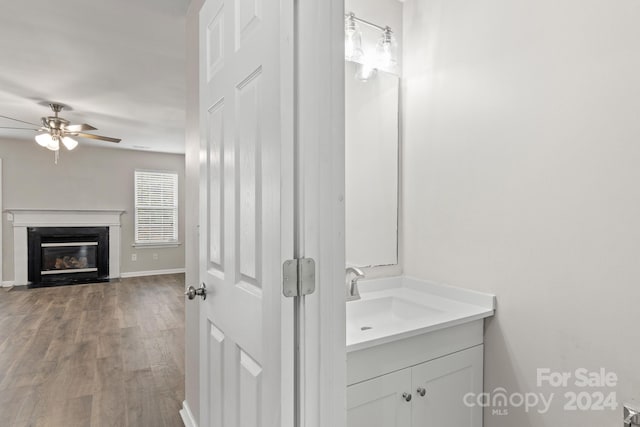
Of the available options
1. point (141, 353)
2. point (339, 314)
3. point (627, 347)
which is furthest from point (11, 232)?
point (627, 347)

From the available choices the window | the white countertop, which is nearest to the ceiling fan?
the window

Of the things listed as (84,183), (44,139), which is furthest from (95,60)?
(84,183)

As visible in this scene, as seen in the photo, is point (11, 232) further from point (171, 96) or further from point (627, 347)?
point (627, 347)

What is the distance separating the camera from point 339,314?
3.00ft

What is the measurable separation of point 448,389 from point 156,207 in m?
6.73

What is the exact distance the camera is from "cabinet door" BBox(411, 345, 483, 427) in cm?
136

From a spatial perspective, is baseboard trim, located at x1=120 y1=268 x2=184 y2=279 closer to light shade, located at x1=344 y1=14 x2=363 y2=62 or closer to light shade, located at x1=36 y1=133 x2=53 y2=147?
light shade, located at x1=36 y1=133 x2=53 y2=147

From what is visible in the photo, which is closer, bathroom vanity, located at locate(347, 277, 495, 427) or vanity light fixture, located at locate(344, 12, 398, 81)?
bathroom vanity, located at locate(347, 277, 495, 427)

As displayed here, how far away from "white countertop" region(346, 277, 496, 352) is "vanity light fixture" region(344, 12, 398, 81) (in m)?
1.19

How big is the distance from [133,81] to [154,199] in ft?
13.1

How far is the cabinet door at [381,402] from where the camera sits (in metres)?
1.19

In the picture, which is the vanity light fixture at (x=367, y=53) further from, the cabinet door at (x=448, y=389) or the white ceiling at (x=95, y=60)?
the cabinet door at (x=448, y=389)

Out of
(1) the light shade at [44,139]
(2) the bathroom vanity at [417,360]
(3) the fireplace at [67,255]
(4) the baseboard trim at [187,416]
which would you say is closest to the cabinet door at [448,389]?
(2) the bathroom vanity at [417,360]

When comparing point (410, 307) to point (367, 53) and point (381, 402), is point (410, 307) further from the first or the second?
point (367, 53)
